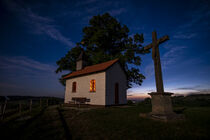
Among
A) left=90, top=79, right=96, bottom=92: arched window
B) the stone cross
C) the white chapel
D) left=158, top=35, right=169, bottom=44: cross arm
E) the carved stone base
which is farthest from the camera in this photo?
left=90, top=79, right=96, bottom=92: arched window

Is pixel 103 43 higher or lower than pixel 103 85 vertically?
higher

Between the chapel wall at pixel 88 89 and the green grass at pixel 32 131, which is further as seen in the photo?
the chapel wall at pixel 88 89

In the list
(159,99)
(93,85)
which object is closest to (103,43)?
(93,85)

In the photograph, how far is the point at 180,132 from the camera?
12.2 feet

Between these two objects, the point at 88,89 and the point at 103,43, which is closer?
the point at 88,89

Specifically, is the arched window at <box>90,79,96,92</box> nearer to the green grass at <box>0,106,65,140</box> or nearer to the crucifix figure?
the green grass at <box>0,106,65,140</box>

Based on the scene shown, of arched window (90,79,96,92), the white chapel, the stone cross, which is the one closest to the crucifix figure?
the stone cross

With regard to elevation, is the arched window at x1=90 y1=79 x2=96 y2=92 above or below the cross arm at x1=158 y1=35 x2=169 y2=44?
below

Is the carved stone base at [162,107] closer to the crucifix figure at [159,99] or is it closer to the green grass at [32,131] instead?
the crucifix figure at [159,99]

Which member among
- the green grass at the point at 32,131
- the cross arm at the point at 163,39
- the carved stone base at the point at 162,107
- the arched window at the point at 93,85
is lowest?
the green grass at the point at 32,131

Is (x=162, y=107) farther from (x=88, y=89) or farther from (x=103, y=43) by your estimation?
(x=103, y=43)

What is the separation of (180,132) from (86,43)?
25055 millimetres

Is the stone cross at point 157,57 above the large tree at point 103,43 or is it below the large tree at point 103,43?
below

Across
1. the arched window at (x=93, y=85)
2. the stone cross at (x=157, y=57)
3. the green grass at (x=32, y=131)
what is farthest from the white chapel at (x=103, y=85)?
the green grass at (x=32, y=131)
